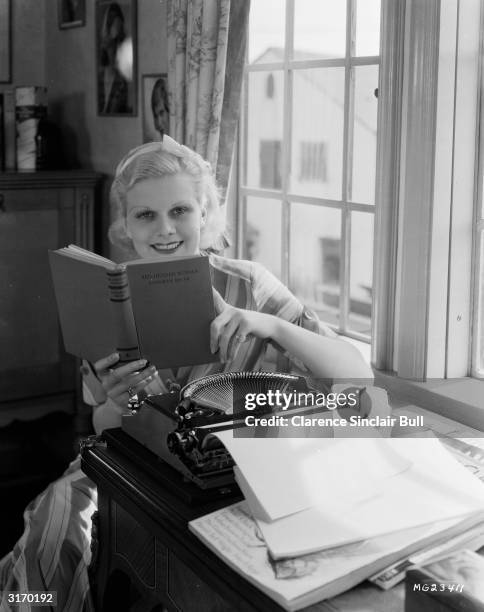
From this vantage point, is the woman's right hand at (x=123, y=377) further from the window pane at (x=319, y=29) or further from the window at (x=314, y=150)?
the window pane at (x=319, y=29)

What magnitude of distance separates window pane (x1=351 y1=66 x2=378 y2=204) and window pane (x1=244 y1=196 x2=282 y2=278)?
0.42 meters

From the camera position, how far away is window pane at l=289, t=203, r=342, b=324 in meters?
2.84

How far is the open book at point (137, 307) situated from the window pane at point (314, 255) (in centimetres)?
110

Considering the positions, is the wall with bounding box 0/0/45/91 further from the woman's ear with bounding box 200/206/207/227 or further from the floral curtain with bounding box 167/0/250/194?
the woman's ear with bounding box 200/206/207/227

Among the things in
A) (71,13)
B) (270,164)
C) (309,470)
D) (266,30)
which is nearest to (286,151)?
(270,164)

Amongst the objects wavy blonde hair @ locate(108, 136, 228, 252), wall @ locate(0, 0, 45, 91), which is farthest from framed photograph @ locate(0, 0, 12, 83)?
wavy blonde hair @ locate(108, 136, 228, 252)

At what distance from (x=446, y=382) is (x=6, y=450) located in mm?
2433

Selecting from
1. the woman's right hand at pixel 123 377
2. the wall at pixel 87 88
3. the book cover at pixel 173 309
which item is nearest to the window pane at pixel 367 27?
Result: the wall at pixel 87 88

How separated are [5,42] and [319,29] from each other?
7.01 feet

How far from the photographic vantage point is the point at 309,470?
1331 mm

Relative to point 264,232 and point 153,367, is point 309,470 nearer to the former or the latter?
point 153,367

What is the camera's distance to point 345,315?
2.74m

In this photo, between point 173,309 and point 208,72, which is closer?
point 173,309

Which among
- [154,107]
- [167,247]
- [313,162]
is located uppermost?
[154,107]
